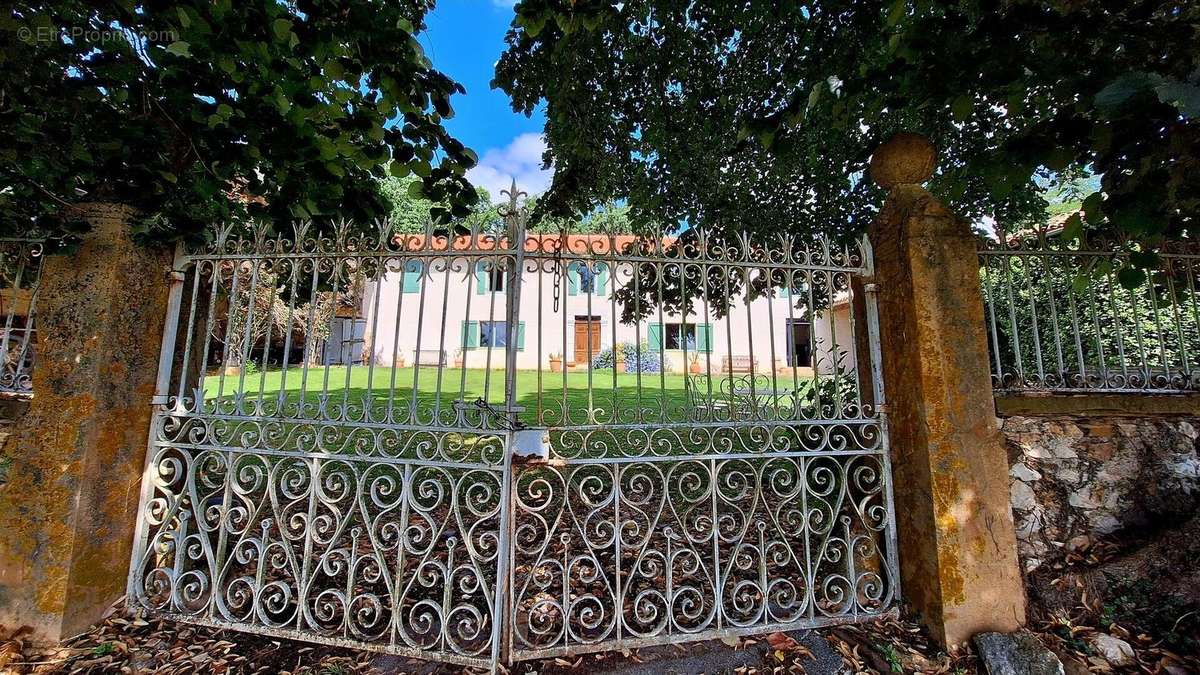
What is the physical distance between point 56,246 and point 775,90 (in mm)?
5624

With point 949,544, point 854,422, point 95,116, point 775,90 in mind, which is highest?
point 775,90

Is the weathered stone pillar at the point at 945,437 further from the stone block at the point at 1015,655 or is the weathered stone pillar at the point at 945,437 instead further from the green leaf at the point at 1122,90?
the green leaf at the point at 1122,90

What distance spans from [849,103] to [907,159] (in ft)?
1.62

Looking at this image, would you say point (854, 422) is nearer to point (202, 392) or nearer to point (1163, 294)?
point (1163, 294)

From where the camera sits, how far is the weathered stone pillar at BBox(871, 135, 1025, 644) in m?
2.49

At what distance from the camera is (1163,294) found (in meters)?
3.37

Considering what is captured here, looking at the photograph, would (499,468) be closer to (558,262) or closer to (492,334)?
(492,334)

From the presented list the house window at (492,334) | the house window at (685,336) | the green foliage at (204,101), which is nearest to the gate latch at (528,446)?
the house window at (492,334)

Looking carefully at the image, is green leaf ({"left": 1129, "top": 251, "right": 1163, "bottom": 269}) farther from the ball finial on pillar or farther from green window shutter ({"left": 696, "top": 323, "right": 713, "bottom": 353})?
green window shutter ({"left": 696, "top": 323, "right": 713, "bottom": 353})

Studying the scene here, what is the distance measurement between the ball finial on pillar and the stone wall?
1595 millimetres

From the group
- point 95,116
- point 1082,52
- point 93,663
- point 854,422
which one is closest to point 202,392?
point 93,663

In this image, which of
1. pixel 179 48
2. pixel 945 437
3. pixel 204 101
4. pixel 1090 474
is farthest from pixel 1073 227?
pixel 204 101

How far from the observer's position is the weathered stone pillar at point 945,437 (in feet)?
8.17

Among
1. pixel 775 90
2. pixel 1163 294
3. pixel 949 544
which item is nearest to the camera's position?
pixel 949 544
